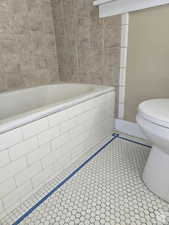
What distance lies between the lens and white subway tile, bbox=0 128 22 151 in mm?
655

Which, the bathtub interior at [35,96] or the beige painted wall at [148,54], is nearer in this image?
the beige painted wall at [148,54]

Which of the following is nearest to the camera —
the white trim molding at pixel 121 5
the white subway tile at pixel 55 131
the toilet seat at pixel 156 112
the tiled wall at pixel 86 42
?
the toilet seat at pixel 156 112

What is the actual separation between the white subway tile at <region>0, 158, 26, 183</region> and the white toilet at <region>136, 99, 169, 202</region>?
25.6 inches

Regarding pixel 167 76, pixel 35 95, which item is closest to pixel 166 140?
pixel 167 76

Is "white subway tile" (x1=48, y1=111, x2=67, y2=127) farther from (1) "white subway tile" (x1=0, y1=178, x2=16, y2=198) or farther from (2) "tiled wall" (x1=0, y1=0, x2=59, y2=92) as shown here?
(2) "tiled wall" (x1=0, y1=0, x2=59, y2=92)

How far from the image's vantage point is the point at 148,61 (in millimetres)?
1201

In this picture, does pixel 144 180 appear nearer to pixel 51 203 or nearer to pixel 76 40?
pixel 51 203

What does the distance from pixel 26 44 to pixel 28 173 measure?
1.28 metres

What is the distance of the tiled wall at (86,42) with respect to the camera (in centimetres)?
135

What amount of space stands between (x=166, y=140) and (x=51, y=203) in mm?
692

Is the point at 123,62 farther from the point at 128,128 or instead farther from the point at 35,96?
the point at 35,96

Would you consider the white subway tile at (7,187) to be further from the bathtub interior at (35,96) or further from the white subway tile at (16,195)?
the bathtub interior at (35,96)

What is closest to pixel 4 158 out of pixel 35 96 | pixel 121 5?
pixel 35 96

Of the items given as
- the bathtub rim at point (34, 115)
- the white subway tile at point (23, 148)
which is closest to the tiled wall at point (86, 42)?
the bathtub rim at point (34, 115)
